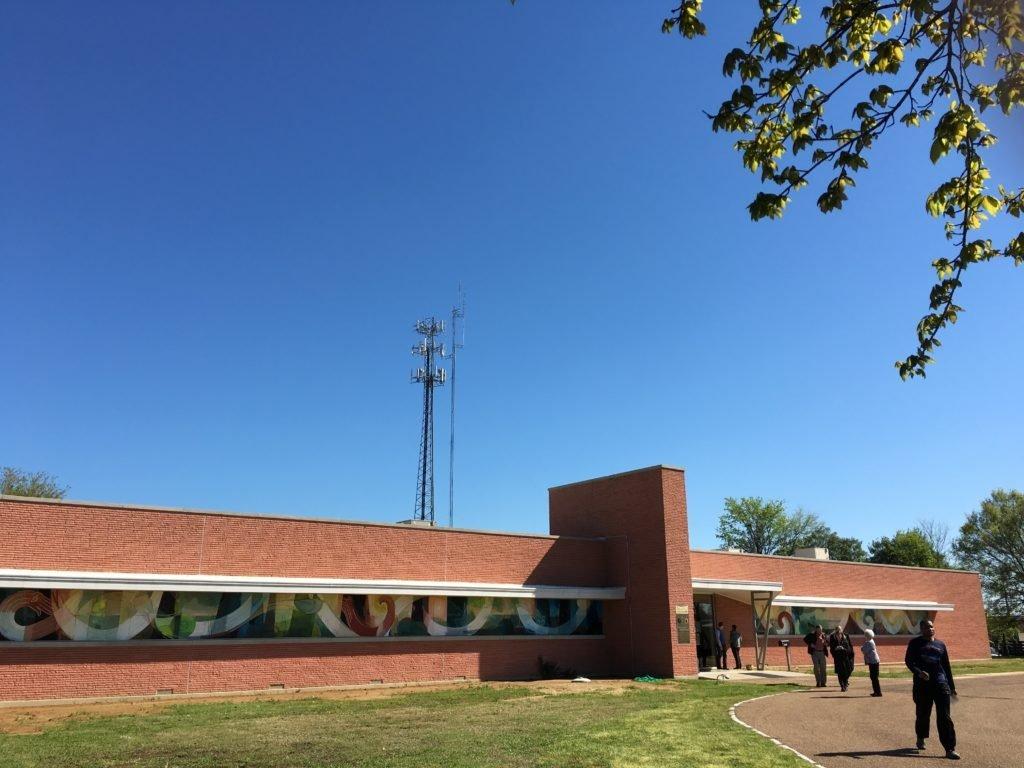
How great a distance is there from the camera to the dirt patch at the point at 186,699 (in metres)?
14.6

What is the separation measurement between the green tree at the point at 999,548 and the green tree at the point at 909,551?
3336mm

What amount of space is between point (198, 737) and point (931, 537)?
72.2 meters

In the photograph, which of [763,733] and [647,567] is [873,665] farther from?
[647,567]

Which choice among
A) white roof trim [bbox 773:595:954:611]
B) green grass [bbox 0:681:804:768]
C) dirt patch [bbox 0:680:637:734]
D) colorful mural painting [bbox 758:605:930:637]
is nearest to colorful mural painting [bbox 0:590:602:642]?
dirt patch [bbox 0:680:637:734]

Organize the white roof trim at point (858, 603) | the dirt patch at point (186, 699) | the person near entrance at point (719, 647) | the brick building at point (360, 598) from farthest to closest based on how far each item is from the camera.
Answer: the white roof trim at point (858, 603)
the person near entrance at point (719, 647)
the brick building at point (360, 598)
the dirt patch at point (186, 699)

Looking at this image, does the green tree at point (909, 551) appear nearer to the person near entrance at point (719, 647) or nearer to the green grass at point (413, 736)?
the person near entrance at point (719, 647)

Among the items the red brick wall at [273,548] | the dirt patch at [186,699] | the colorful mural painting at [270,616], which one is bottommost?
the dirt patch at [186,699]

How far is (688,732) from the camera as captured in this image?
467 inches

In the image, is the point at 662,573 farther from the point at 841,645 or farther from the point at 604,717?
the point at 604,717

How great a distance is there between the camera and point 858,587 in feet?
113

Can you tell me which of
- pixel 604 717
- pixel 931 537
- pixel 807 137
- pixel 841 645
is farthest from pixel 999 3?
pixel 931 537

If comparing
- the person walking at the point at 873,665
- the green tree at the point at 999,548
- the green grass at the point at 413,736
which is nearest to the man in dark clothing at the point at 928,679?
the green grass at the point at 413,736

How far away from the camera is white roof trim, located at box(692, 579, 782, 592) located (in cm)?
2644

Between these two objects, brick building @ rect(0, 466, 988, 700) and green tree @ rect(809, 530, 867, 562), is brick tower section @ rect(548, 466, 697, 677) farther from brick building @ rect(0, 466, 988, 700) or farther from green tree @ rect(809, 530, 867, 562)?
green tree @ rect(809, 530, 867, 562)
